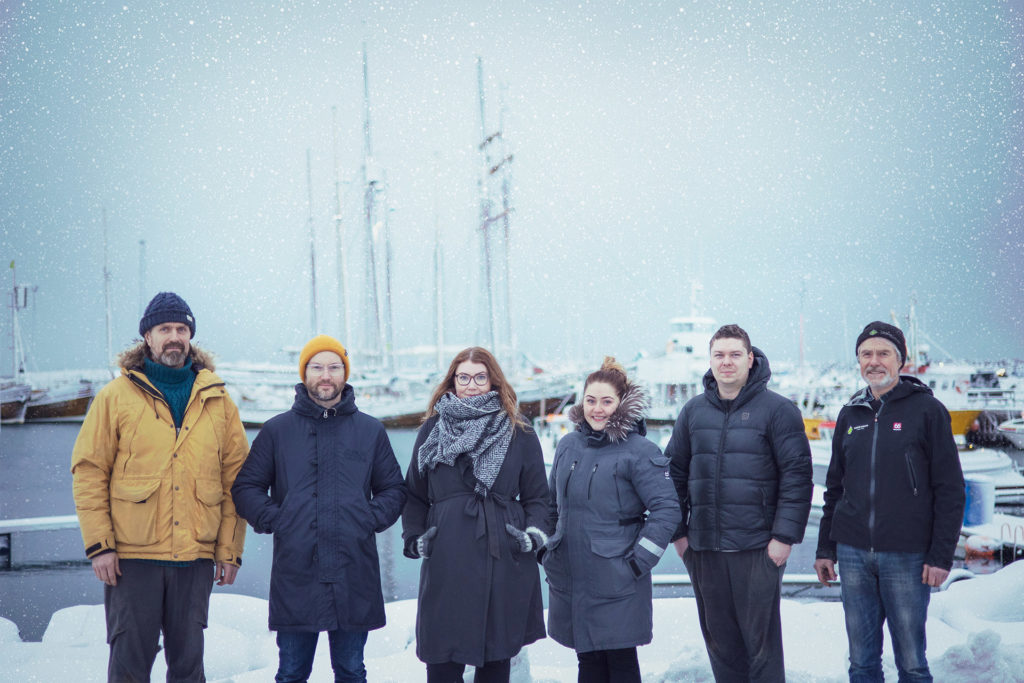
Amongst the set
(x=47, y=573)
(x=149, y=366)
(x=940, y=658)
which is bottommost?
(x=47, y=573)

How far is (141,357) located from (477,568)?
1.11m

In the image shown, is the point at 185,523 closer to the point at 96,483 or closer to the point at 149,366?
the point at 96,483

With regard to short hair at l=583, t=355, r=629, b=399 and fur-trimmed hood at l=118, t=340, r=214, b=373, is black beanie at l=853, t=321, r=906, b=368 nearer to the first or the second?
short hair at l=583, t=355, r=629, b=399

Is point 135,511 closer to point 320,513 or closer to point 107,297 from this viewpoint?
point 320,513

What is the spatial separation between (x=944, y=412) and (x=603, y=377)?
0.93 meters

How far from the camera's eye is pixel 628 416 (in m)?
1.94

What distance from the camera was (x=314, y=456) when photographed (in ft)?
6.47

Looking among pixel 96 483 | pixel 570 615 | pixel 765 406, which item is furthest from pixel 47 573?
pixel 765 406

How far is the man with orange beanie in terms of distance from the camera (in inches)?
76.3

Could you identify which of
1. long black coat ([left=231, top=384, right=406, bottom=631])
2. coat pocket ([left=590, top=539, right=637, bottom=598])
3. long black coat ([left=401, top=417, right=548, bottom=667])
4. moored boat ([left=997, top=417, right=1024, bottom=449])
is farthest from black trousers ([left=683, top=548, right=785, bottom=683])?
moored boat ([left=997, top=417, right=1024, bottom=449])

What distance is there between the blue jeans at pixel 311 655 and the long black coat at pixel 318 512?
0.05m

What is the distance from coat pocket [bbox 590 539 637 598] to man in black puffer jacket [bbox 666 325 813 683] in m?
0.21

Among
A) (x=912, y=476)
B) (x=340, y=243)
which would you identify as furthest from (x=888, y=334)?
(x=340, y=243)

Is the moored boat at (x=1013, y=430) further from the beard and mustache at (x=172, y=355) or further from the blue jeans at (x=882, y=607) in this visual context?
the beard and mustache at (x=172, y=355)
